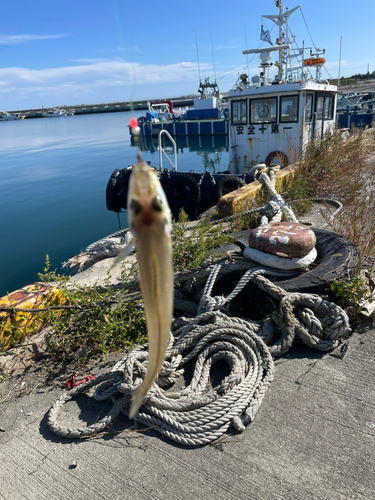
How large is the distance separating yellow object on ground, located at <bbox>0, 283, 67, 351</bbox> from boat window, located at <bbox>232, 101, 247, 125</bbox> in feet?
33.4

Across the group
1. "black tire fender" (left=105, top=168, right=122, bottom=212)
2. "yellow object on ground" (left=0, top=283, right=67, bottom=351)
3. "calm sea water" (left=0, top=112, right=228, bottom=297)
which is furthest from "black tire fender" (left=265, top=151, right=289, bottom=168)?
"yellow object on ground" (left=0, top=283, right=67, bottom=351)

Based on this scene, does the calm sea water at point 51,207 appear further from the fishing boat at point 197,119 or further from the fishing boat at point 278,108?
the fishing boat at point 197,119

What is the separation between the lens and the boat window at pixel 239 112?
11.9 meters

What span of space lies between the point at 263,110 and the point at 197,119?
134 ft

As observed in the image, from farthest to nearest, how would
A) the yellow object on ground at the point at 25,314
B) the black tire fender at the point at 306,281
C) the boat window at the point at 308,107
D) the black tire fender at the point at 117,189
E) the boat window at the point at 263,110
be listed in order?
the black tire fender at the point at 117,189 → the boat window at the point at 263,110 → the boat window at the point at 308,107 → the black tire fender at the point at 306,281 → the yellow object on ground at the point at 25,314

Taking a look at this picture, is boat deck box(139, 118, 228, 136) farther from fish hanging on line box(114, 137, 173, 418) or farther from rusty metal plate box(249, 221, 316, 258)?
fish hanging on line box(114, 137, 173, 418)

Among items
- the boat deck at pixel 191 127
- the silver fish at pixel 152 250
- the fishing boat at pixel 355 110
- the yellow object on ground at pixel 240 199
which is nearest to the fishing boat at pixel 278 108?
the yellow object on ground at pixel 240 199

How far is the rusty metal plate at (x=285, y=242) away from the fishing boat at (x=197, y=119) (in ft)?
138

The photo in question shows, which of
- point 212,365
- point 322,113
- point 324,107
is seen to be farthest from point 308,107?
point 212,365

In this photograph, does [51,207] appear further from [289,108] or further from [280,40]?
[280,40]

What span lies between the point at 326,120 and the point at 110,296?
11775 mm

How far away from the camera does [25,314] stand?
374 centimetres

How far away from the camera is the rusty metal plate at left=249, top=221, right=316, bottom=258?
12.7ft

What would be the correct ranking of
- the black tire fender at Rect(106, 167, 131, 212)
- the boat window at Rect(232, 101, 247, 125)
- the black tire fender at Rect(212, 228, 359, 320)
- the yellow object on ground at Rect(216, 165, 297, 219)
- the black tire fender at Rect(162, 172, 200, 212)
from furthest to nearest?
the black tire fender at Rect(106, 167, 131, 212) < the boat window at Rect(232, 101, 247, 125) < the black tire fender at Rect(162, 172, 200, 212) < the yellow object on ground at Rect(216, 165, 297, 219) < the black tire fender at Rect(212, 228, 359, 320)
